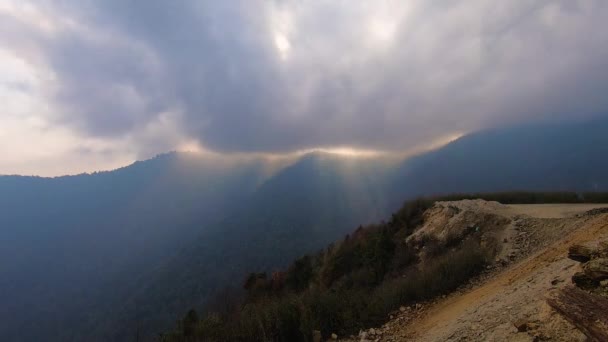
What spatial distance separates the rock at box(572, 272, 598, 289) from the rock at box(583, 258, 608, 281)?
0.06 m

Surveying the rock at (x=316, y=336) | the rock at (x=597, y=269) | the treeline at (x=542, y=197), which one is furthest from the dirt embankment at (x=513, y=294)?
the treeline at (x=542, y=197)

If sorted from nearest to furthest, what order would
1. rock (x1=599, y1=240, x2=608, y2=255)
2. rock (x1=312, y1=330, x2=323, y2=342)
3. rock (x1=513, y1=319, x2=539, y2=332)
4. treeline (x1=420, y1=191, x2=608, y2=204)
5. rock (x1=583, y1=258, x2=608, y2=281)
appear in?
rock (x1=513, y1=319, x2=539, y2=332), rock (x1=583, y1=258, x2=608, y2=281), rock (x1=599, y1=240, x2=608, y2=255), rock (x1=312, y1=330, x2=323, y2=342), treeline (x1=420, y1=191, x2=608, y2=204)

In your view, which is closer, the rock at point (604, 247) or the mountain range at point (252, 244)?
the rock at point (604, 247)

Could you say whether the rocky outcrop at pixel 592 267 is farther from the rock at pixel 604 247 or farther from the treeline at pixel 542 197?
the treeline at pixel 542 197

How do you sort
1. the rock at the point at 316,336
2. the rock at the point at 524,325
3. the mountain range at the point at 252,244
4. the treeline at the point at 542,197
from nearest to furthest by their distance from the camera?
the rock at the point at 524,325 → the rock at the point at 316,336 → the treeline at the point at 542,197 → the mountain range at the point at 252,244

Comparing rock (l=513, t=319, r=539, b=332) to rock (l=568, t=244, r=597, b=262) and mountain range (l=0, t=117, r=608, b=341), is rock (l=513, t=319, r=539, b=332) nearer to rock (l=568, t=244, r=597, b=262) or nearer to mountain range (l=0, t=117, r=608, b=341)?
rock (l=568, t=244, r=597, b=262)

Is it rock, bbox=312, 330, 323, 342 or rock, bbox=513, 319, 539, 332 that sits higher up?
rock, bbox=513, 319, 539, 332

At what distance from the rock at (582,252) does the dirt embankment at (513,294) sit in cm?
26

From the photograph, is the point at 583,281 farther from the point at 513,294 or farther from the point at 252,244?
the point at 252,244

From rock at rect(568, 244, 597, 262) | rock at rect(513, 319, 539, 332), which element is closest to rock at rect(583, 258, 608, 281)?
rock at rect(568, 244, 597, 262)

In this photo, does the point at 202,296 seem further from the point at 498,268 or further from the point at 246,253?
the point at 498,268

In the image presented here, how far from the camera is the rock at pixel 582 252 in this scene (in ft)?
22.2

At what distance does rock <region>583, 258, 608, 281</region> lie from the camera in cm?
597

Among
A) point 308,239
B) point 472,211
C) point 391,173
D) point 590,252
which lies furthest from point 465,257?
point 391,173
